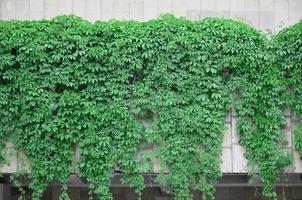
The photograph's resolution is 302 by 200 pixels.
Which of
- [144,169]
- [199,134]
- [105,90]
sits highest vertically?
[105,90]

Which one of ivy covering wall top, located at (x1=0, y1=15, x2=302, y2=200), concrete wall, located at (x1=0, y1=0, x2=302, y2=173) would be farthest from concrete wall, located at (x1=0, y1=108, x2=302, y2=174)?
concrete wall, located at (x1=0, y1=0, x2=302, y2=173)

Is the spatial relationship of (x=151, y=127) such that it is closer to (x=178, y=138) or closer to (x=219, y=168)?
(x=178, y=138)

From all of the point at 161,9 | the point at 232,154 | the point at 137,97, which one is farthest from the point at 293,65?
the point at 161,9

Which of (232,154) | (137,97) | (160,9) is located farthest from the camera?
(160,9)

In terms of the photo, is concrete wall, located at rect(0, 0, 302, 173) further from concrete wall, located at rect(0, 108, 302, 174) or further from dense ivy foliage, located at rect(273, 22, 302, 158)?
concrete wall, located at rect(0, 108, 302, 174)

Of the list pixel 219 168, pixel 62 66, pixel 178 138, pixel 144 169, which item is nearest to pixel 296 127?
pixel 219 168

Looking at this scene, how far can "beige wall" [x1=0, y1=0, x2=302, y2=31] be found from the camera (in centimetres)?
769

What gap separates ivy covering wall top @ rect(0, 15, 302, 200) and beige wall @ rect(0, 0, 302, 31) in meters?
1.03

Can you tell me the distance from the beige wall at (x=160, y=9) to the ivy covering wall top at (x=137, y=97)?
3.37 feet

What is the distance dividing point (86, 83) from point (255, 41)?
225 cm

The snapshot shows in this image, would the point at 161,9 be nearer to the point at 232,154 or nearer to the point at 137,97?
the point at 137,97

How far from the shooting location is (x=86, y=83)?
21.6 ft

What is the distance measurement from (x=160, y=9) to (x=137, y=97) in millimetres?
1749

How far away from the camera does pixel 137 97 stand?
261 inches
